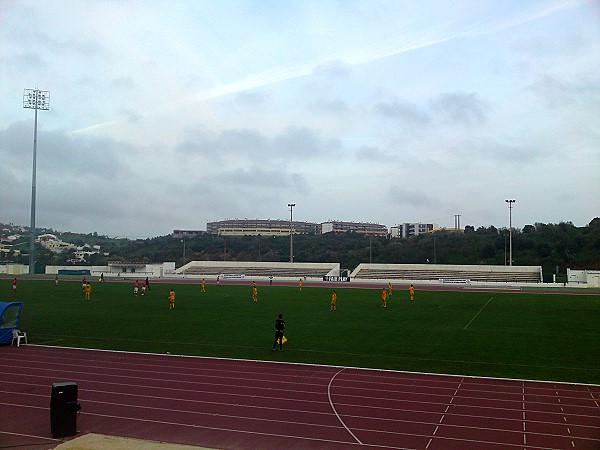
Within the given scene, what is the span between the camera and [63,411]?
9234 millimetres

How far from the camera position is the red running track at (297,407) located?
29.5 ft

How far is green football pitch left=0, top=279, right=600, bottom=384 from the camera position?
1545 centimetres

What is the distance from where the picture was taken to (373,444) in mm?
8773

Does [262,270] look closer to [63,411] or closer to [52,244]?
[63,411]

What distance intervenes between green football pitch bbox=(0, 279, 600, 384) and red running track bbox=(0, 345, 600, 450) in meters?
1.75

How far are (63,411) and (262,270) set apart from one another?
210 feet

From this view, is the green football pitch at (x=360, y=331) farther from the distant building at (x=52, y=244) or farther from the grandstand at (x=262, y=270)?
the distant building at (x=52, y=244)

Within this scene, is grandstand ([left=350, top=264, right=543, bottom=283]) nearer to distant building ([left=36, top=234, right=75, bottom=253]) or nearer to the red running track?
the red running track

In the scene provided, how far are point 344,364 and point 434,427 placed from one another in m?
5.60

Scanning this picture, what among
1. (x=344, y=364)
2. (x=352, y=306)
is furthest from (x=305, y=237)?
(x=344, y=364)

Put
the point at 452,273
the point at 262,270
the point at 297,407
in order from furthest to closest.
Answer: the point at 262,270 → the point at 452,273 → the point at 297,407

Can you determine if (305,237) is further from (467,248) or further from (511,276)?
(511,276)

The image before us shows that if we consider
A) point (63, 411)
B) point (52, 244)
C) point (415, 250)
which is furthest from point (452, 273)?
point (52, 244)

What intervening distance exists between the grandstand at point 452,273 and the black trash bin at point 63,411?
173 feet
